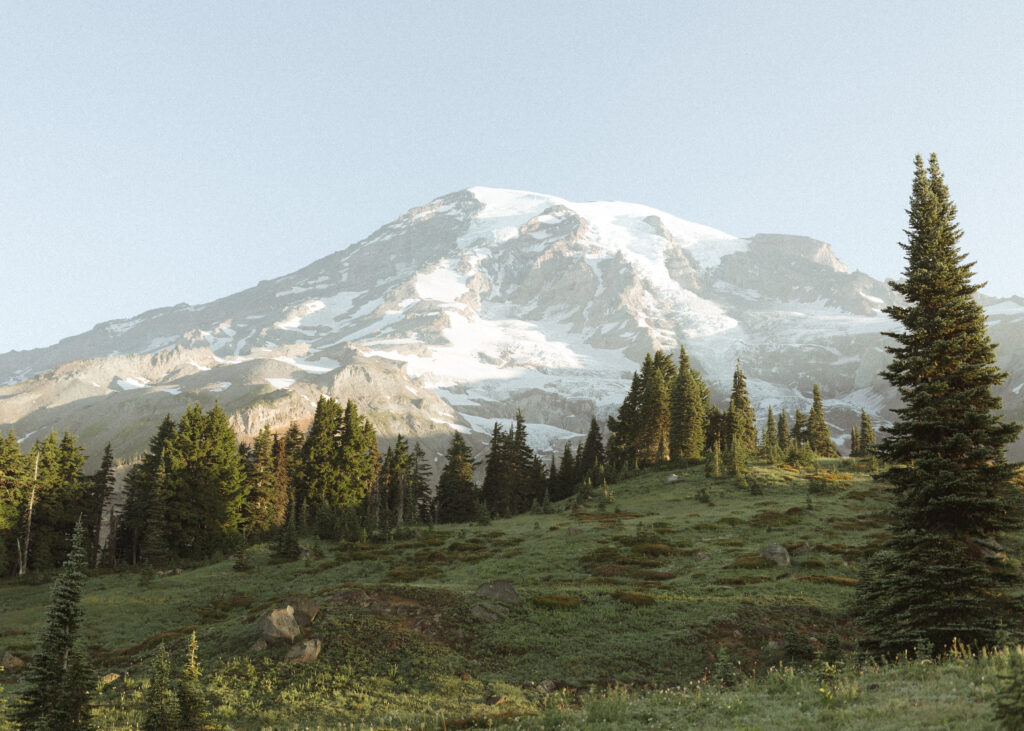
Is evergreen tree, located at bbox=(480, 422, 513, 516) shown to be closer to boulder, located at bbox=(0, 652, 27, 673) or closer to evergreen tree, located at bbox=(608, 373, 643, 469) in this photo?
evergreen tree, located at bbox=(608, 373, 643, 469)

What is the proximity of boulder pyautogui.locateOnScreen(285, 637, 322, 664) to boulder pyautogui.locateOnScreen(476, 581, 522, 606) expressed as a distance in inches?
324

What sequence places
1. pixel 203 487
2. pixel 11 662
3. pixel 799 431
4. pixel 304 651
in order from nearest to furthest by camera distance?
pixel 304 651, pixel 11 662, pixel 203 487, pixel 799 431

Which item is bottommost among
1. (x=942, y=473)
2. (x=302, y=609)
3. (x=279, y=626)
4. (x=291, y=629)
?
(x=291, y=629)

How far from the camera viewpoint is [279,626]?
22375 millimetres

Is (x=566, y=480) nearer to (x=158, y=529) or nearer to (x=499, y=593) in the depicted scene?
(x=158, y=529)

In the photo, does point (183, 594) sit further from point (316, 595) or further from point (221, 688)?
point (221, 688)

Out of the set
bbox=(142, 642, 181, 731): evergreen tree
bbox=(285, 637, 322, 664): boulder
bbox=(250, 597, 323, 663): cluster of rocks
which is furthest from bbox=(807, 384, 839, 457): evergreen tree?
bbox=(142, 642, 181, 731): evergreen tree

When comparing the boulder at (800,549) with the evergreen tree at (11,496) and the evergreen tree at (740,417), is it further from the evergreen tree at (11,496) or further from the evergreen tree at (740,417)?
the evergreen tree at (11,496)

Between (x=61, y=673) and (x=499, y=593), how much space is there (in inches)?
664

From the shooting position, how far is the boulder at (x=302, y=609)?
23.2 meters

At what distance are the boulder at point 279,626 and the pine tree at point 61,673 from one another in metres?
7.57

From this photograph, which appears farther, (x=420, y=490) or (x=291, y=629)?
(x=420, y=490)

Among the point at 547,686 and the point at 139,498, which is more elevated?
the point at 547,686

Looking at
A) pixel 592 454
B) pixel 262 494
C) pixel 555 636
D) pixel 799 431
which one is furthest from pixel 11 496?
pixel 799 431
